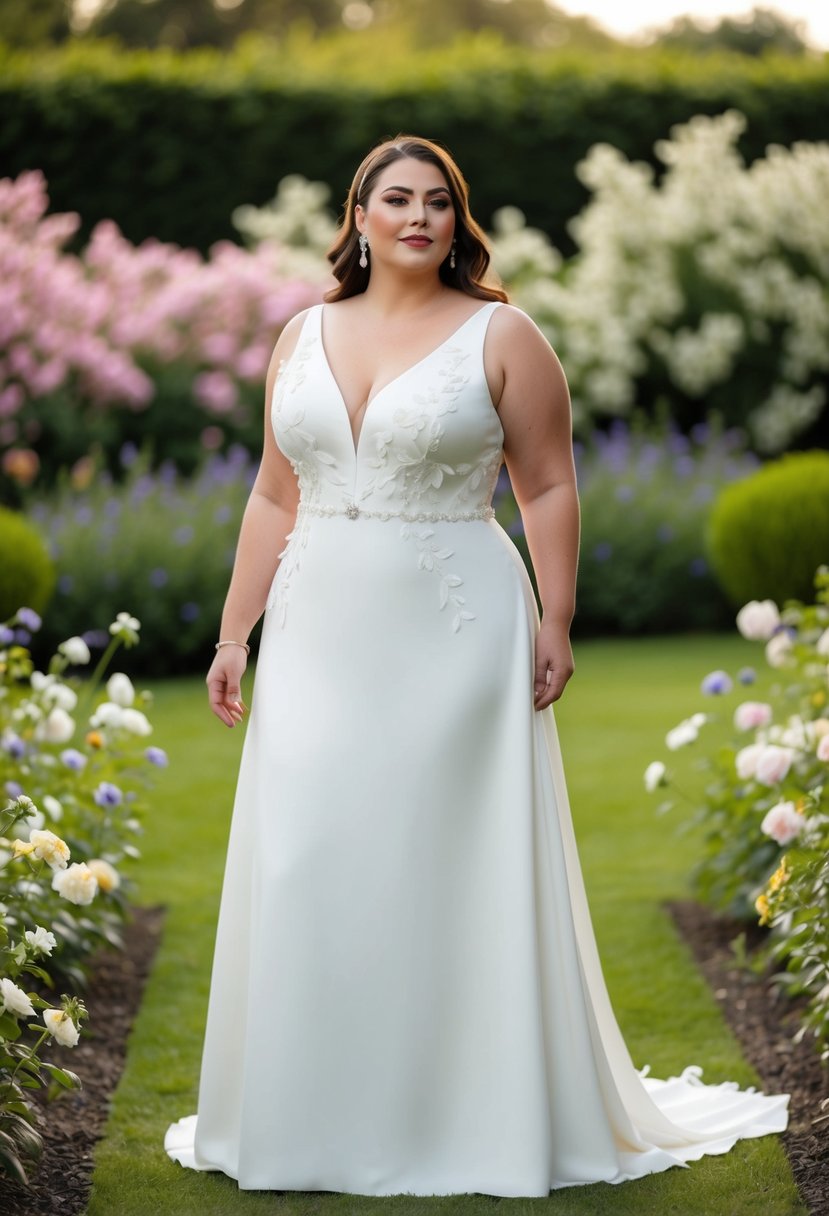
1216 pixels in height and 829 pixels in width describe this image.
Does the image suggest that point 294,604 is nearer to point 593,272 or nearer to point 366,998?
point 366,998

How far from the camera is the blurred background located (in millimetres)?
10000

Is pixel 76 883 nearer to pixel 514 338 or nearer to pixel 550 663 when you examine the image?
pixel 550 663

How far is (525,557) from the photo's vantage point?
10242 mm

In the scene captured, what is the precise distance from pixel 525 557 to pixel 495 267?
1.99 metres

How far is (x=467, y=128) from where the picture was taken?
1512 cm

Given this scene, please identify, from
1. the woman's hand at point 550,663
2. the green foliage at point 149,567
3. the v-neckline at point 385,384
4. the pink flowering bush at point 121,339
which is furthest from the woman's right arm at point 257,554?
the pink flowering bush at point 121,339

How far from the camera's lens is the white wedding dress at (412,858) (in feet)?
10.5

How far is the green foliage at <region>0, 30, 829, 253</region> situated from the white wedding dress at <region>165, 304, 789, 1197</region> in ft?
39.9

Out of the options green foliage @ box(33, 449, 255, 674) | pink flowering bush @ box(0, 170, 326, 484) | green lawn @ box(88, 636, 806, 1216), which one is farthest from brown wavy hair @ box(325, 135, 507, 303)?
pink flowering bush @ box(0, 170, 326, 484)

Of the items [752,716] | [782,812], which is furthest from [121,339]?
[782,812]

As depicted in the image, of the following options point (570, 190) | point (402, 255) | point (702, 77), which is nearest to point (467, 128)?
point (570, 190)

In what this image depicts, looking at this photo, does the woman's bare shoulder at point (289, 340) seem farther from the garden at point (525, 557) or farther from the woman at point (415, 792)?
the garden at point (525, 557)

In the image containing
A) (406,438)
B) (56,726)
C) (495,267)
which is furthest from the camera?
(495,267)

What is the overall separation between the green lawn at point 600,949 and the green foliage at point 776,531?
51 cm
